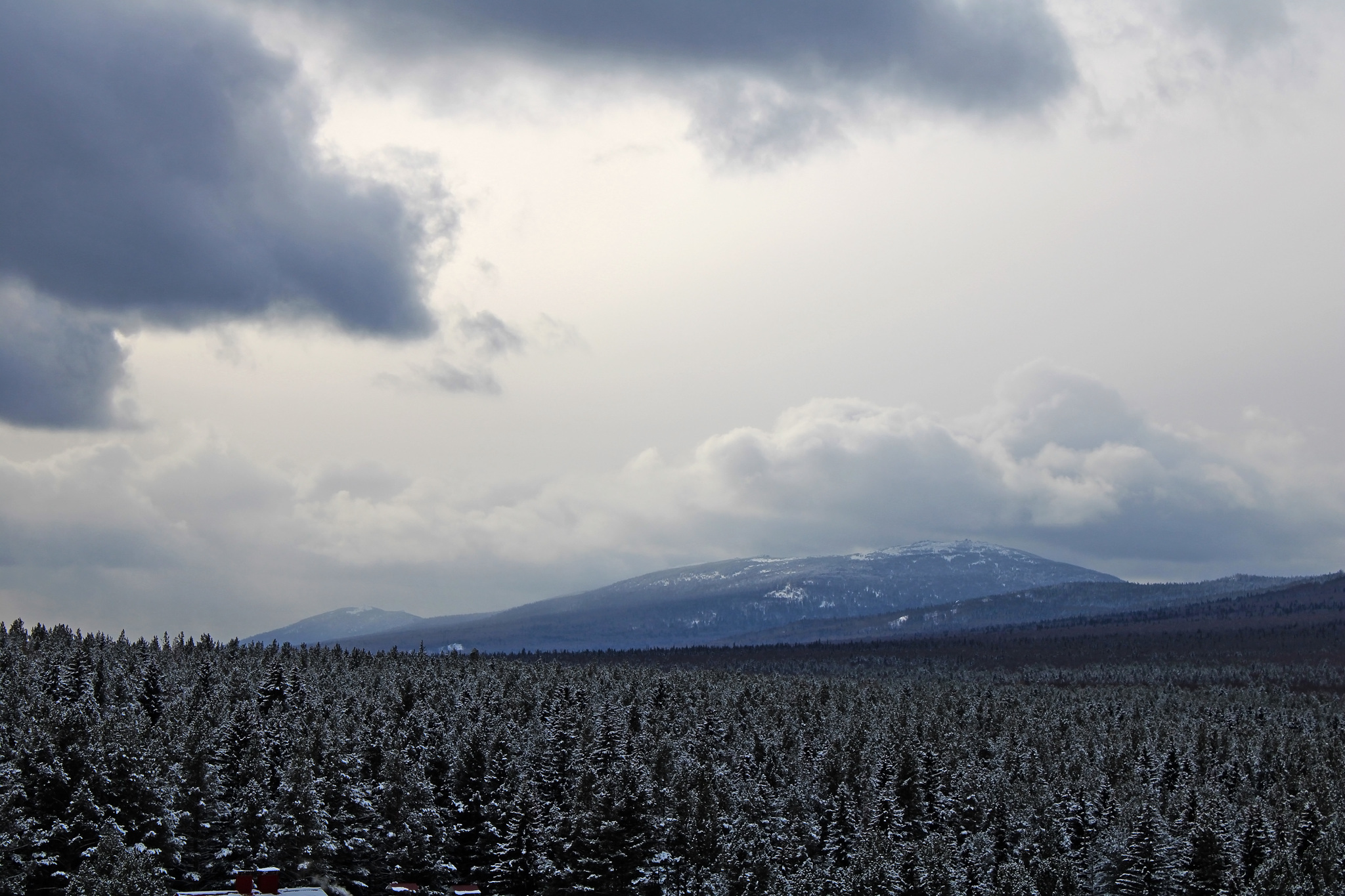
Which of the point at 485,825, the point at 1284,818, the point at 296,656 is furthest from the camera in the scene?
the point at 296,656

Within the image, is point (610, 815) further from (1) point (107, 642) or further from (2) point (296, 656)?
(1) point (107, 642)

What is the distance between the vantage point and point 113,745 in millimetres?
72000

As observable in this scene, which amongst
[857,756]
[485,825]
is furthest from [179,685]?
[857,756]

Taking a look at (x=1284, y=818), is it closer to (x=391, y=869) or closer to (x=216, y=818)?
(x=391, y=869)

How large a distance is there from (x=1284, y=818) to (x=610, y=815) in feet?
189

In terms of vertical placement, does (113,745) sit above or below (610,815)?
above

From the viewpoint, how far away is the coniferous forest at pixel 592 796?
239 ft

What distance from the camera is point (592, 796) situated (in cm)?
7938

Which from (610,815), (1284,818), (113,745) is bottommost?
(1284,818)

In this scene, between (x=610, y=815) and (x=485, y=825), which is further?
(x=485, y=825)

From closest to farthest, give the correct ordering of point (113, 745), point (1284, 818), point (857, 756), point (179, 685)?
point (113, 745)
point (1284, 818)
point (857, 756)
point (179, 685)

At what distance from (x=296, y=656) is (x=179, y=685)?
53963 mm

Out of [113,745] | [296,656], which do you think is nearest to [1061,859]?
[113,745]

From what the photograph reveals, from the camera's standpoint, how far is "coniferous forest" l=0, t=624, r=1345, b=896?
7281 centimetres
